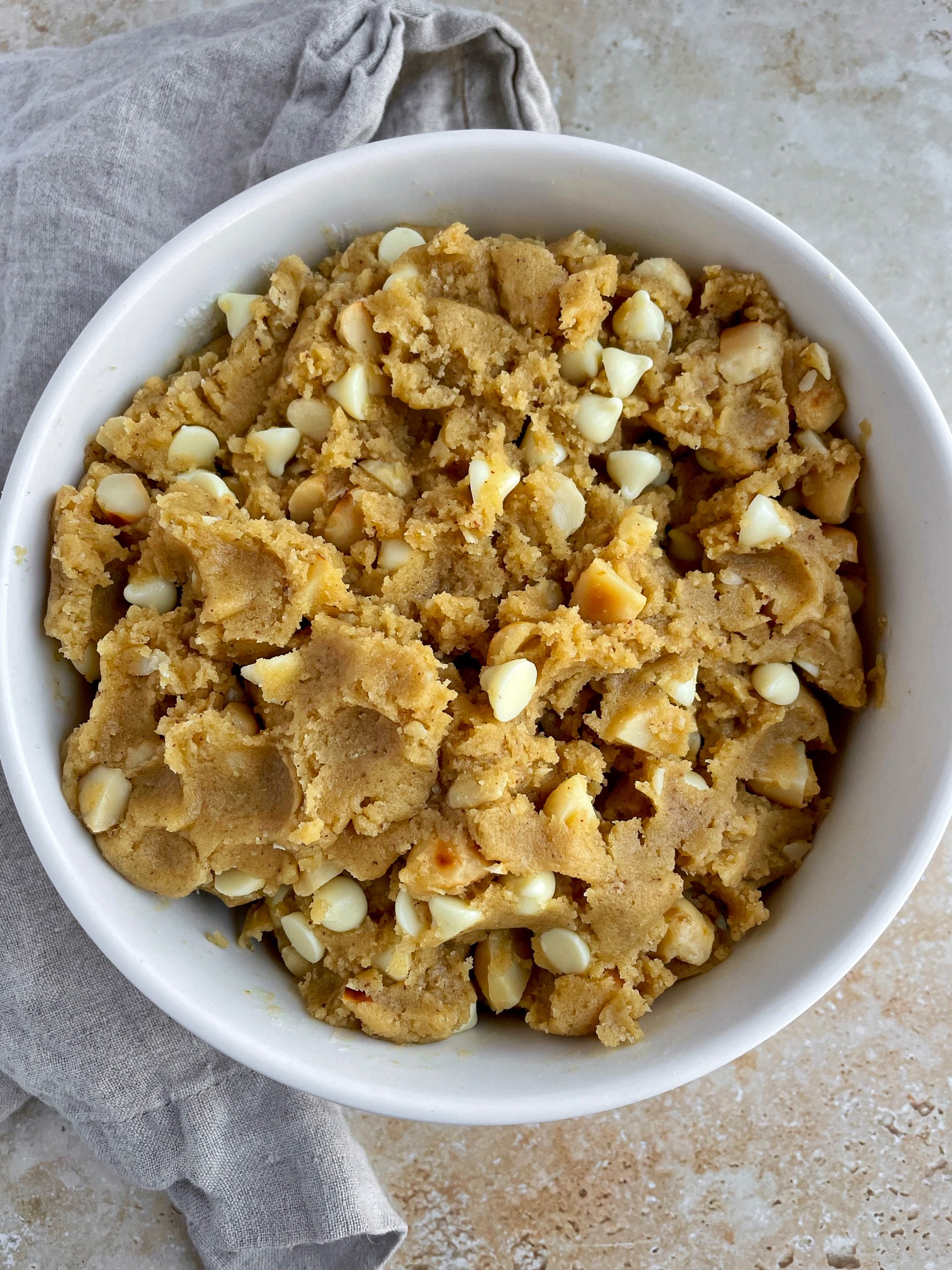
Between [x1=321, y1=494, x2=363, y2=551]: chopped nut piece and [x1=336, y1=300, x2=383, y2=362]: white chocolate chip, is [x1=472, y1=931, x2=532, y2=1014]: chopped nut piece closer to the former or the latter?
[x1=321, y1=494, x2=363, y2=551]: chopped nut piece

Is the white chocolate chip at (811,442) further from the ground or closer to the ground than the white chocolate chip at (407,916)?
A: further from the ground

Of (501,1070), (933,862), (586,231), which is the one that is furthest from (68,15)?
(933,862)

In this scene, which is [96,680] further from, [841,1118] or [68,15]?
[841,1118]

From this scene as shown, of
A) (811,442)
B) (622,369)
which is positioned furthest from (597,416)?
(811,442)

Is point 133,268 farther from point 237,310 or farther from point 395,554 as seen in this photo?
point 395,554

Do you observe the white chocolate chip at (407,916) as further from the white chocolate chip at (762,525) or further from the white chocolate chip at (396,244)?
the white chocolate chip at (396,244)

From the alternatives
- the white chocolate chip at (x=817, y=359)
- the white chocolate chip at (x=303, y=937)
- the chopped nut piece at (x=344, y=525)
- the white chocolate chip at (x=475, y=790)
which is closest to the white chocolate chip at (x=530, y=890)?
the white chocolate chip at (x=475, y=790)

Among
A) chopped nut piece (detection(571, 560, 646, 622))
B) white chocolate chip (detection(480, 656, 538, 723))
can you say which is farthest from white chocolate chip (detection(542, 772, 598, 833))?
chopped nut piece (detection(571, 560, 646, 622))
